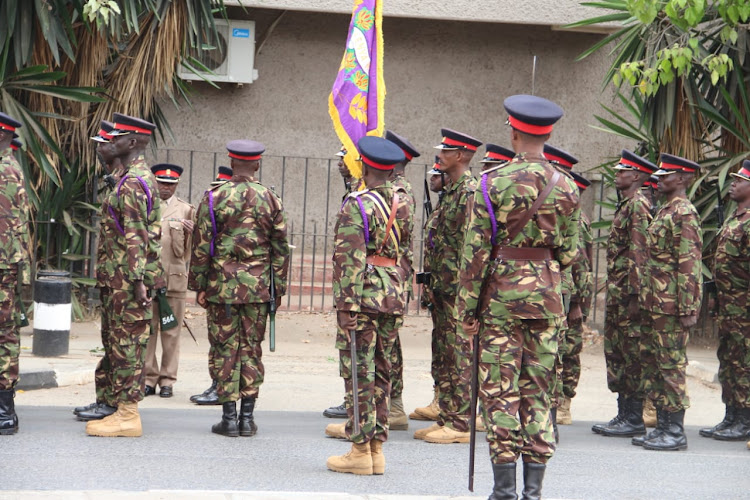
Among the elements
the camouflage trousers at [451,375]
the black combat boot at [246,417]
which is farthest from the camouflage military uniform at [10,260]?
the camouflage trousers at [451,375]

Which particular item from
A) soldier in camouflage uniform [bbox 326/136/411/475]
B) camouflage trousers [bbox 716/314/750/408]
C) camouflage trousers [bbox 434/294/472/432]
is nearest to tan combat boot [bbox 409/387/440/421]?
camouflage trousers [bbox 434/294/472/432]

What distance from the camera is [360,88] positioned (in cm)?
823

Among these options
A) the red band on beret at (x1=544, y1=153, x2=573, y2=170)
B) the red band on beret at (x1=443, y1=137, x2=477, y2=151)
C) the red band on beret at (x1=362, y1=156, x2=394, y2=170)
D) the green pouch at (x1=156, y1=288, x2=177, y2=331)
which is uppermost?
the red band on beret at (x1=443, y1=137, x2=477, y2=151)

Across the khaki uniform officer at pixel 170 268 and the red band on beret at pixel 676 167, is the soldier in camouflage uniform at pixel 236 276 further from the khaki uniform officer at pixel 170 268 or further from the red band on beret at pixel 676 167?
the red band on beret at pixel 676 167

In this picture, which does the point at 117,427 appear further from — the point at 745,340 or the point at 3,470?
the point at 745,340

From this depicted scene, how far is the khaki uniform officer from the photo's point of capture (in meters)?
8.72

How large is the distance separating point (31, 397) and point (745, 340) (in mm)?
5685

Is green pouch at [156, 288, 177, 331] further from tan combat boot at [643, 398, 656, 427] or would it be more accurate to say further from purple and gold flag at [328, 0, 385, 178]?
tan combat boot at [643, 398, 656, 427]

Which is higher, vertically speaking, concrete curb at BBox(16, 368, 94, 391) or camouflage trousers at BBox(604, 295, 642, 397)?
camouflage trousers at BBox(604, 295, 642, 397)

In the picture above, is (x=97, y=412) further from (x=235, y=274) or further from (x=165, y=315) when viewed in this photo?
(x=235, y=274)

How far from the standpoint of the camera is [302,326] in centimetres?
1295

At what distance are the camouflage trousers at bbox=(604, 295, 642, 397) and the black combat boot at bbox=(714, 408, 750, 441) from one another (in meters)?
0.73

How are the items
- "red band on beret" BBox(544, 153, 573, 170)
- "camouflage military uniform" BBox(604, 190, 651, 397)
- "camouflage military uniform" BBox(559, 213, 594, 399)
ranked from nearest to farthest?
"red band on beret" BBox(544, 153, 573, 170)
"camouflage military uniform" BBox(559, 213, 594, 399)
"camouflage military uniform" BBox(604, 190, 651, 397)

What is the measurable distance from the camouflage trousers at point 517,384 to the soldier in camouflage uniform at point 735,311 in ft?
9.58
